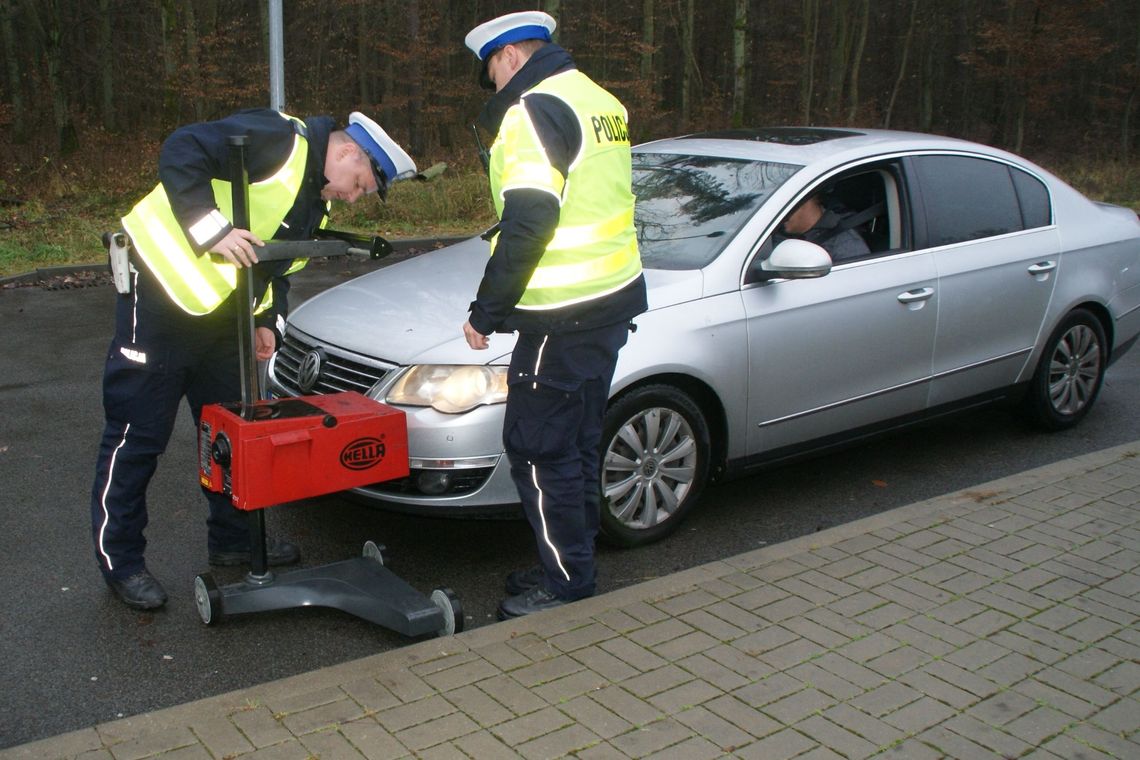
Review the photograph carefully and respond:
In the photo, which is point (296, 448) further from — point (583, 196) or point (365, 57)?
point (365, 57)

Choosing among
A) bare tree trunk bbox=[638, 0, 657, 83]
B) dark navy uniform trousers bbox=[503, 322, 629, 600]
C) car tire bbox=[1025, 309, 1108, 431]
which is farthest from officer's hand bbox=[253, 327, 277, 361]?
bare tree trunk bbox=[638, 0, 657, 83]

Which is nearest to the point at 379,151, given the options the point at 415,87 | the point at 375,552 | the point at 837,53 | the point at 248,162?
the point at 248,162

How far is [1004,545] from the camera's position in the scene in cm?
454

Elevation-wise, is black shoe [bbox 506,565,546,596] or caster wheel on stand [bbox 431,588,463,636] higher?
caster wheel on stand [bbox 431,588,463,636]

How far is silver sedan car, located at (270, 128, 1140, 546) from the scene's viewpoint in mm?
4441

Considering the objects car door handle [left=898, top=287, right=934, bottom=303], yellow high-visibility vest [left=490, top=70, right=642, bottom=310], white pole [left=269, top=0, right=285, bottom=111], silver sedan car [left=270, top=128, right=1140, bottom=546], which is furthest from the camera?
white pole [left=269, top=0, right=285, bottom=111]

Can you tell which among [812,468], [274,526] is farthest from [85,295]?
[812,468]

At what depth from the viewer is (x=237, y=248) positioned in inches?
142

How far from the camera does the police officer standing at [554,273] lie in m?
3.71

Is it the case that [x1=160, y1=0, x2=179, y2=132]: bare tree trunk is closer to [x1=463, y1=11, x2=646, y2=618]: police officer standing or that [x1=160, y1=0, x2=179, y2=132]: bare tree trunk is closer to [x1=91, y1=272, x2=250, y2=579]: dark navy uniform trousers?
[x1=91, y1=272, x2=250, y2=579]: dark navy uniform trousers

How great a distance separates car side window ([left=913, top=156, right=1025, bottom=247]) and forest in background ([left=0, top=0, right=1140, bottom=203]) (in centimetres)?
1350

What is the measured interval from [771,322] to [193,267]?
231cm

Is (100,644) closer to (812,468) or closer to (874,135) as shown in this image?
(812,468)

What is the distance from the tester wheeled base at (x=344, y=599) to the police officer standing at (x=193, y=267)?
0.34 meters
